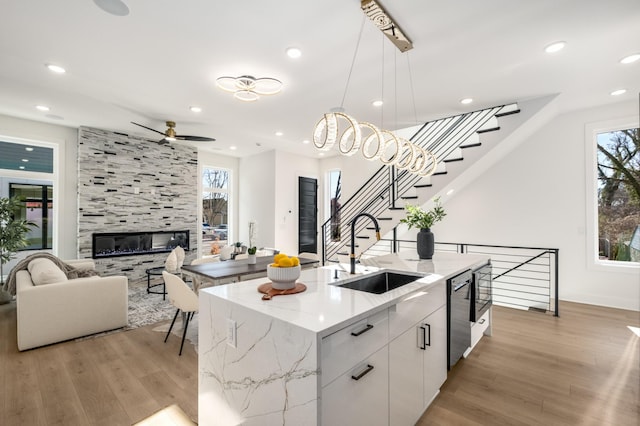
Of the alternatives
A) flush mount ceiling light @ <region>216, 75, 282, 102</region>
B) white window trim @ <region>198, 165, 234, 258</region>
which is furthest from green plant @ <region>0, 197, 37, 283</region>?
flush mount ceiling light @ <region>216, 75, 282, 102</region>

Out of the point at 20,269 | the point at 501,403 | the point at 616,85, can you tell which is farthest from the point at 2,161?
the point at 616,85

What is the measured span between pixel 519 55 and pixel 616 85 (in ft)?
5.88

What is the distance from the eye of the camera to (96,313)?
10.8 ft

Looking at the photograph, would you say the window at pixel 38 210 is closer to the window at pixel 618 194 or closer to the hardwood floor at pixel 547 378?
the hardwood floor at pixel 547 378

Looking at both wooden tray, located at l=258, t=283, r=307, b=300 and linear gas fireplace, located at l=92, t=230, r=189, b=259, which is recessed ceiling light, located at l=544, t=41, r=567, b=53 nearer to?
wooden tray, located at l=258, t=283, r=307, b=300

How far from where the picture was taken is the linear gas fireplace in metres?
5.60

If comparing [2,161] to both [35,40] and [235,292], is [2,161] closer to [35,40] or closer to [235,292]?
[35,40]

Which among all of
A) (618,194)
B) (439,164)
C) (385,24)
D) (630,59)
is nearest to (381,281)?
(385,24)

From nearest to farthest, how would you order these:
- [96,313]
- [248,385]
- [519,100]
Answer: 1. [248,385]
2. [96,313]
3. [519,100]

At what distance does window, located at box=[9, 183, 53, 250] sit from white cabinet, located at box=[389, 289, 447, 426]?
646 cm

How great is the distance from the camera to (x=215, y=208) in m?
7.66

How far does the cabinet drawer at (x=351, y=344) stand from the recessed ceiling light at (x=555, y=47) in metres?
2.93

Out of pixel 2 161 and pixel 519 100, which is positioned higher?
pixel 519 100

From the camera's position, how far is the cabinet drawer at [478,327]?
2773 mm
